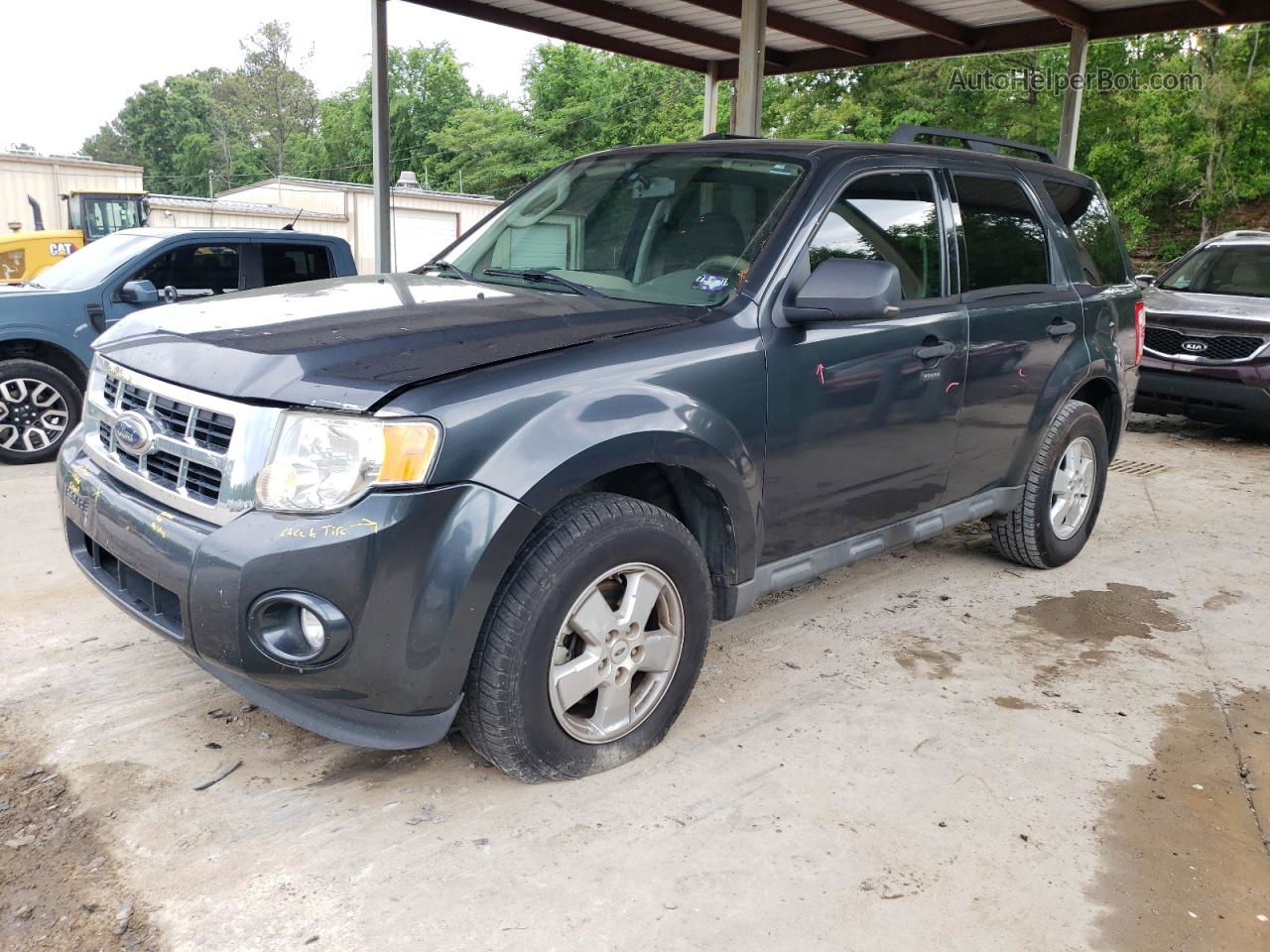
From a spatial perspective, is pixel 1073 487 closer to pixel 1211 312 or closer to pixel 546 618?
pixel 546 618

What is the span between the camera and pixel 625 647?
292 cm

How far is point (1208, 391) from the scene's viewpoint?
855 cm

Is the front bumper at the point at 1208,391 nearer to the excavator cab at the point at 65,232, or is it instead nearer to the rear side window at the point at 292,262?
the rear side window at the point at 292,262

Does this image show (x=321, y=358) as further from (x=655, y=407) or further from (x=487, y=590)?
(x=655, y=407)

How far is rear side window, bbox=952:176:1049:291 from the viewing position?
13.6 ft

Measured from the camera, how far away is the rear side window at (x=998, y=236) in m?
4.13

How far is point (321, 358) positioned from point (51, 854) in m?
1.37

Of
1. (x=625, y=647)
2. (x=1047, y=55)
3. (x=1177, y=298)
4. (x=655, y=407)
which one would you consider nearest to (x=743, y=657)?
(x=625, y=647)

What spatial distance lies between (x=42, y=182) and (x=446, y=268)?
1382 inches

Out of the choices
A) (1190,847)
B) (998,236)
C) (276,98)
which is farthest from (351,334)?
(276,98)

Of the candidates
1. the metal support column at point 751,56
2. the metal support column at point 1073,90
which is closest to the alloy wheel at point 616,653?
the metal support column at point 751,56

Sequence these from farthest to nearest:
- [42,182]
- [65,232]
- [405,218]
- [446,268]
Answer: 1. [405,218]
2. [42,182]
3. [65,232]
4. [446,268]

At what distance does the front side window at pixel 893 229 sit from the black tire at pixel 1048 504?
1188mm

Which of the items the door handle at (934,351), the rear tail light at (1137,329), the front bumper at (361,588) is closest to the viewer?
the front bumper at (361,588)
